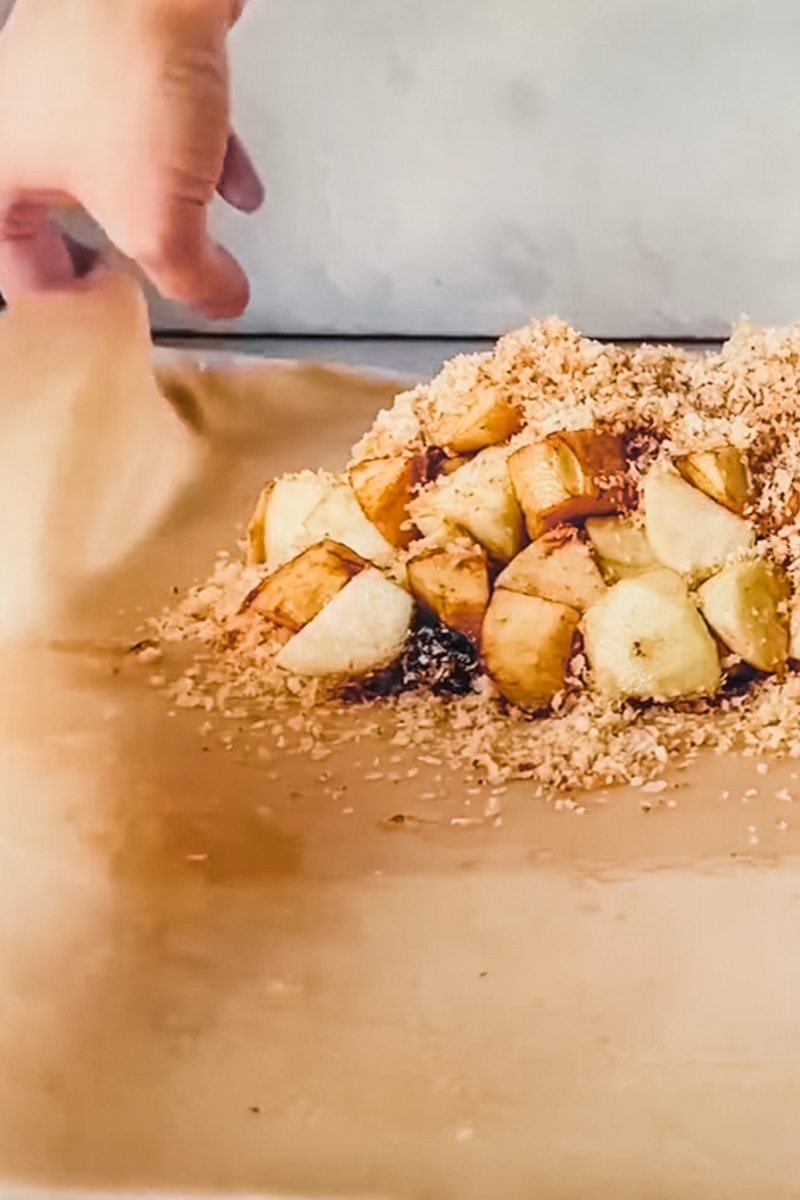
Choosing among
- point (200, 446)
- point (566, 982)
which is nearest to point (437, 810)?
point (566, 982)

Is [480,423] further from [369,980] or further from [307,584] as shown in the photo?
[369,980]

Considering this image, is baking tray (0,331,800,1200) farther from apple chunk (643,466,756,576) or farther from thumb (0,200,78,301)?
thumb (0,200,78,301)

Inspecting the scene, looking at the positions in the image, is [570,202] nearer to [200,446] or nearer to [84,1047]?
[200,446]

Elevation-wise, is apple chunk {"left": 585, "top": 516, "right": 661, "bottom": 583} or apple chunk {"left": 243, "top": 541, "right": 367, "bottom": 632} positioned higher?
apple chunk {"left": 585, "top": 516, "right": 661, "bottom": 583}

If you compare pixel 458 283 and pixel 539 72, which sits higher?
pixel 539 72

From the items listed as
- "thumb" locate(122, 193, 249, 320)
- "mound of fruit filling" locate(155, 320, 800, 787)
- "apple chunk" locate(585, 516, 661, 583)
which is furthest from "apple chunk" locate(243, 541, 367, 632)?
"thumb" locate(122, 193, 249, 320)
